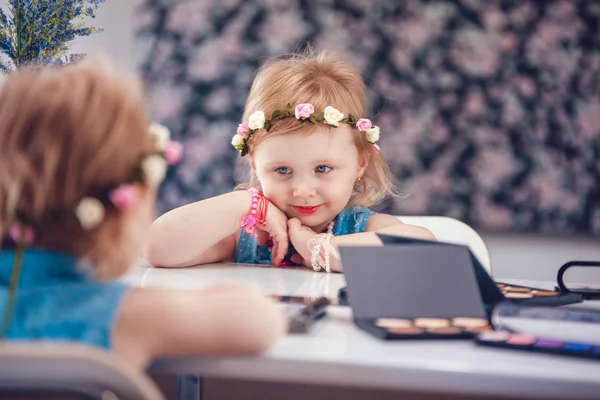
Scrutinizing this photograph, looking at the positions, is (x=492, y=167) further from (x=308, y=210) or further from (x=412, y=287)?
(x=412, y=287)

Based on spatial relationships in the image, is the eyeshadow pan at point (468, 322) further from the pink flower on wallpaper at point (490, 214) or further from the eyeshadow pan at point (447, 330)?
the pink flower on wallpaper at point (490, 214)

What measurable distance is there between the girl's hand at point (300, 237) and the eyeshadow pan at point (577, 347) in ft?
2.57

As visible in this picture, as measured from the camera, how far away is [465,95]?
6.61 ft

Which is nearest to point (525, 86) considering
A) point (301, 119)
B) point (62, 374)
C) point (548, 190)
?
point (548, 190)

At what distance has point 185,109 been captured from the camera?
229 cm

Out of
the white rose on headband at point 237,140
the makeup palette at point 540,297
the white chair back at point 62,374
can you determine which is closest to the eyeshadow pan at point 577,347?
the makeup palette at point 540,297

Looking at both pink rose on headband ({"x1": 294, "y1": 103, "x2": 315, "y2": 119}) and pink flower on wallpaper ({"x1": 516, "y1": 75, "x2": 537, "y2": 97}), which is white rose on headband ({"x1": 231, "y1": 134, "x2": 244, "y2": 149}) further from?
pink flower on wallpaper ({"x1": 516, "y1": 75, "x2": 537, "y2": 97})

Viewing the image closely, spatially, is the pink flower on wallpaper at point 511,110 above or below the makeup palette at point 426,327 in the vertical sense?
above

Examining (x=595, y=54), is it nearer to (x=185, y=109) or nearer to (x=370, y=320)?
(x=185, y=109)

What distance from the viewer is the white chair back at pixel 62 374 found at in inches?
14.6

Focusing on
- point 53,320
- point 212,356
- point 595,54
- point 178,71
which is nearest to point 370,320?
point 212,356

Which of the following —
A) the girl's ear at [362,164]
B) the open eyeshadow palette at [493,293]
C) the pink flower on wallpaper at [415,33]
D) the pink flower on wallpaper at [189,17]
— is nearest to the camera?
the open eyeshadow palette at [493,293]

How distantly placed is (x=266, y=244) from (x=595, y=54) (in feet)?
4.03

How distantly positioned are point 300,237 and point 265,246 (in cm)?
22
